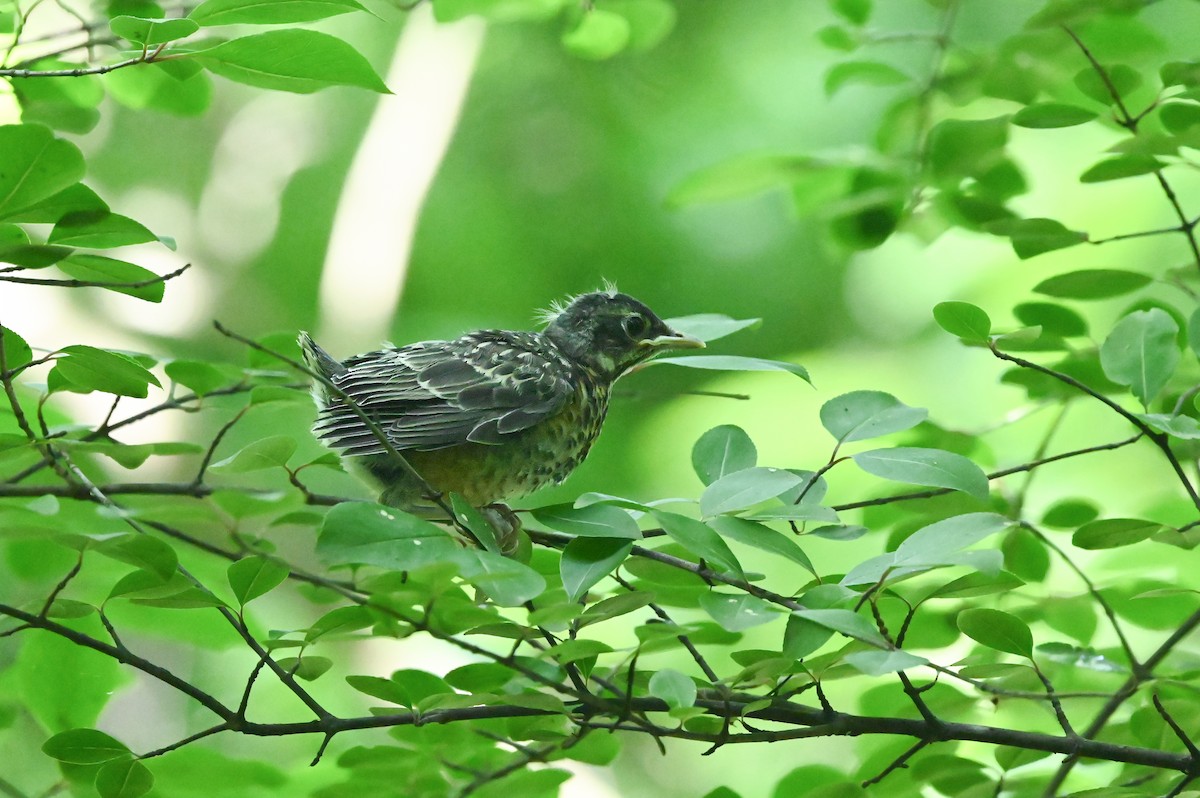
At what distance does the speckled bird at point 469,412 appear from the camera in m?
1.51

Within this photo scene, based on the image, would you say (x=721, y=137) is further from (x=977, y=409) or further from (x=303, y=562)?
(x=303, y=562)

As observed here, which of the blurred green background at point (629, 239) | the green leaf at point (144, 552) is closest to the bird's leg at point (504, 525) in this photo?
the green leaf at point (144, 552)

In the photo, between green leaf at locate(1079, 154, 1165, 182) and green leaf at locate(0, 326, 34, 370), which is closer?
green leaf at locate(0, 326, 34, 370)

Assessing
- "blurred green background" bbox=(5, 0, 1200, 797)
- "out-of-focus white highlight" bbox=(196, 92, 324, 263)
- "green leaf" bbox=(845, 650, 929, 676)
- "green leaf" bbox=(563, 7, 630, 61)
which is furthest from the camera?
"out-of-focus white highlight" bbox=(196, 92, 324, 263)

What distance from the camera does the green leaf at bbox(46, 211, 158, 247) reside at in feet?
3.01

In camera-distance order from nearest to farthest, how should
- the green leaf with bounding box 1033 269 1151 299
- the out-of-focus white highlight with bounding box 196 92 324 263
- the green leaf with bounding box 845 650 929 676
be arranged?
the green leaf with bounding box 845 650 929 676 → the green leaf with bounding box 1033 269 1151 299 → the out-of-focus white highlight with bounding box 196 92 324 263

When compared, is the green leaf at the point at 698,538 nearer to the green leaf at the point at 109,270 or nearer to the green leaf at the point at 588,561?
the green leaf at the point at 588,561

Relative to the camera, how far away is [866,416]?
3.46 feet

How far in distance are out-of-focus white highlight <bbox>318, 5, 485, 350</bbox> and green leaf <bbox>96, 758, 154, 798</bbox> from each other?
2.53m

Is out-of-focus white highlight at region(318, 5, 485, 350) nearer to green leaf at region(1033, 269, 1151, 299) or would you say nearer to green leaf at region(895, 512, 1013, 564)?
green leaf at region(1033, 269, 1151, 299)

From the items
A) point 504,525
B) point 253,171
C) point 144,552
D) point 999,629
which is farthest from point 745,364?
point 253,171

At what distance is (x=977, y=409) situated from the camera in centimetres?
309

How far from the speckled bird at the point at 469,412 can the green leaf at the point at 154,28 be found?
535 millimetres

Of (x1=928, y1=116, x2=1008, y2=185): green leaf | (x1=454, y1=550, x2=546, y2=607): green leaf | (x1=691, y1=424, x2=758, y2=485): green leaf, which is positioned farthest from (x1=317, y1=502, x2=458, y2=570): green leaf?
(x1=928, y1=116, x2=1008, y2=185): green leaf
